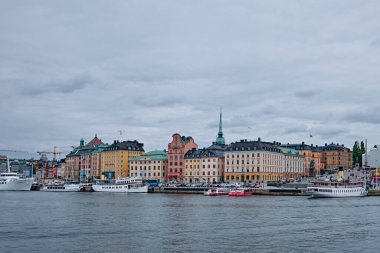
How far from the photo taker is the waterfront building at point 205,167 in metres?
165

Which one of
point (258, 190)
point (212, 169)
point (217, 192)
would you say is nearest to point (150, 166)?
point (212, 169)

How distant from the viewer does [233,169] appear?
161 meters

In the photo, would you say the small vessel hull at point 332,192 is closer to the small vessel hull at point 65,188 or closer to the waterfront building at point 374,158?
the small vessel hull at point 65,188

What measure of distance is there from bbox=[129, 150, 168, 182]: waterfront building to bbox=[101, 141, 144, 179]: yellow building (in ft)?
27.3

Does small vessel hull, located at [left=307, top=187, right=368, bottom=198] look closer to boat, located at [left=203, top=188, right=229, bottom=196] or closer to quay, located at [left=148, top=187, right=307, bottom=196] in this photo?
quay, located at [left=148, top=187, right=307, bottom=196]

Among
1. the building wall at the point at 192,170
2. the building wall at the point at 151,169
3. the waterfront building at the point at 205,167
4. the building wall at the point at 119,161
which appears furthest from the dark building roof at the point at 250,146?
the building wall at the point at 119,161

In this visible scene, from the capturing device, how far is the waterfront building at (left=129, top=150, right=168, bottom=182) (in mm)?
176500

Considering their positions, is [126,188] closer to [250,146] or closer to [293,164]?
[250,146]

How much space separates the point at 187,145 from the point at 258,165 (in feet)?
89.8

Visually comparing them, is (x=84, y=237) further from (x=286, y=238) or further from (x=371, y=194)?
(x=371, y=194)

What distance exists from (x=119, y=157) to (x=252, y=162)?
2034 inches

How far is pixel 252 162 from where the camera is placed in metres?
158

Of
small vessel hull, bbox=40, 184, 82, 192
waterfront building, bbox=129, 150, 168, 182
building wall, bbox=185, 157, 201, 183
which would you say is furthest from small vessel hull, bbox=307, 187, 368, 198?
waterfront building, bbox=129, 150, 168, 182

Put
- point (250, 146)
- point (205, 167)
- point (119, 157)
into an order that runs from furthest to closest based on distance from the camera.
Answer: point (119, 157) < point (205, 167) < point (250, 146)
